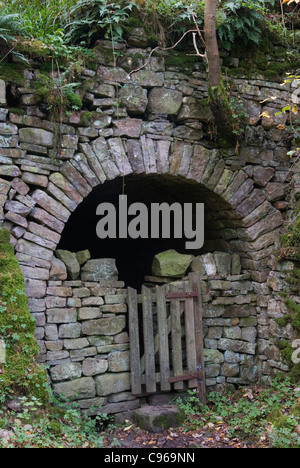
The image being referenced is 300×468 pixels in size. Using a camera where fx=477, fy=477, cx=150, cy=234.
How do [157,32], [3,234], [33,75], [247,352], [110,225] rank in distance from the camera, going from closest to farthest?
1. [3,234]
2. [33,75]
3. [157,32]
4. [247,352]
5. [110,225]

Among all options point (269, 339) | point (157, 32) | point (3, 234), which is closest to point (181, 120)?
point (157, 32)

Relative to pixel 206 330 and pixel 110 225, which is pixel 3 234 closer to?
pixel 110 225

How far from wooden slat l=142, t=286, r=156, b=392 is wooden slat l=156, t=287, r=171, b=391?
0.10 meters

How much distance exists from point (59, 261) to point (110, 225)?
4.96 ft

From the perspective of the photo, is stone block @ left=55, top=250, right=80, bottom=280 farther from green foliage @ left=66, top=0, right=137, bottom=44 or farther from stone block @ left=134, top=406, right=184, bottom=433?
green foliage @ left=66, top=0, right=137, bottom=44

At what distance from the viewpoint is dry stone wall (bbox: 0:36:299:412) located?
15.6 ft

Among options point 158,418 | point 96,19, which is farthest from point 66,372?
point 96,19

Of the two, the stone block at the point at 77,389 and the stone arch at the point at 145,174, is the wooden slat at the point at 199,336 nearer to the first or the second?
the stone arch at the point at 145,174

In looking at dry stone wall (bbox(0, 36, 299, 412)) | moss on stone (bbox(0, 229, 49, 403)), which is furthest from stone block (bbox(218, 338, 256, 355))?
moss on stone (bbox(0, 229, 49, 403))

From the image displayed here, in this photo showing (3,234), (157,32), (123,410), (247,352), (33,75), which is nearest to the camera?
(3,234)

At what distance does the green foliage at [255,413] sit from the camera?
4047mm

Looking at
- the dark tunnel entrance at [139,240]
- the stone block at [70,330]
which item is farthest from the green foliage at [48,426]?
the dark tunnel entrance at [139,240]

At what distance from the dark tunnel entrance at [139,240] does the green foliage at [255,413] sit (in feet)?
6.15

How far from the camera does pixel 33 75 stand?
484 centimetres
